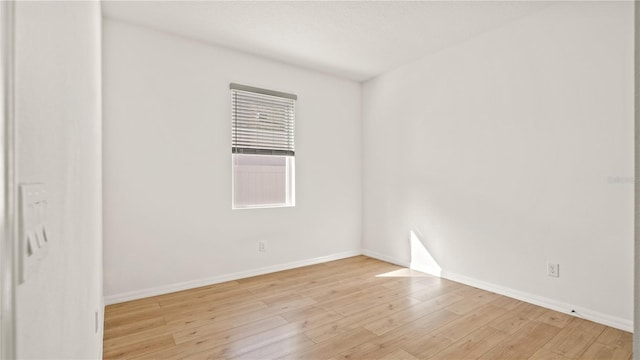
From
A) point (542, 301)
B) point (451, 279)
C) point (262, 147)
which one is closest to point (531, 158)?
point (542, 301)

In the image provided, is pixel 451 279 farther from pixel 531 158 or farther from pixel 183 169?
pixel 183 169

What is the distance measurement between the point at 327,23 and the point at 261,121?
1.35 m

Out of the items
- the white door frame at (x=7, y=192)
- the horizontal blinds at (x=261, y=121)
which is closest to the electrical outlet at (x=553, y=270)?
the horizontal blinds at (x=261, y=121)

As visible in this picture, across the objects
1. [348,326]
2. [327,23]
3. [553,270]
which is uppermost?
[327,23]

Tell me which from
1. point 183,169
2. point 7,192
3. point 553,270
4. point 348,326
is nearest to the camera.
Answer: point 7,192

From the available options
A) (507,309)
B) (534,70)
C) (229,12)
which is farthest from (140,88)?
(507,309)

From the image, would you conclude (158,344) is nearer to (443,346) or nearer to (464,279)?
(443,346)

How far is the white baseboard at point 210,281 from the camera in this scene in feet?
9.46

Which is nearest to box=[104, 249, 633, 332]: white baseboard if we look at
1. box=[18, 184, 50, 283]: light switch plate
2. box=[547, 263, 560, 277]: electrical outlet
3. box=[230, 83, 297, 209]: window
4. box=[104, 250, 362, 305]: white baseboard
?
box=[104, 250, 362, 305]: white baseboard

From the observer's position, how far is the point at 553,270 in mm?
2742

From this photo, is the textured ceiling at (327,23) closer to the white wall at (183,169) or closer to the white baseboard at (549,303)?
the white wall at (183,169)

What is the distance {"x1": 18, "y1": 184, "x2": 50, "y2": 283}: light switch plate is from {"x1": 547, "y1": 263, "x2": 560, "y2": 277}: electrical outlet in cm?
340

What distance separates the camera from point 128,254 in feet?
9.62

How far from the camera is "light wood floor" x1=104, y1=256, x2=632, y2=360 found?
206cm
